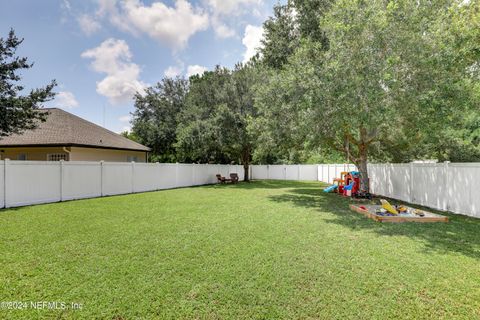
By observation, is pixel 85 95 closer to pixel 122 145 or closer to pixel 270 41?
pixel 122 145

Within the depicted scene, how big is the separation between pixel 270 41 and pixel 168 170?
990 cm

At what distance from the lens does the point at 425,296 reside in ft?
10.8

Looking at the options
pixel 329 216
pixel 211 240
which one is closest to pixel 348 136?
pixel 329 216

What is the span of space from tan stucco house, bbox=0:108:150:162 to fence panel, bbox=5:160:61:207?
500cm

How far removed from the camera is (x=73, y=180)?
11258mm

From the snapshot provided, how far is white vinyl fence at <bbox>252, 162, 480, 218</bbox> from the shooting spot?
25.9 ft

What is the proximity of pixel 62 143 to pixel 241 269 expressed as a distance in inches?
575

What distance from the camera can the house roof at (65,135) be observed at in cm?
1530

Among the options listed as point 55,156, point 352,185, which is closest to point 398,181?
point 352,185

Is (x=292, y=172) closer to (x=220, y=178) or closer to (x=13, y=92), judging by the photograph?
(x=220, y=178)

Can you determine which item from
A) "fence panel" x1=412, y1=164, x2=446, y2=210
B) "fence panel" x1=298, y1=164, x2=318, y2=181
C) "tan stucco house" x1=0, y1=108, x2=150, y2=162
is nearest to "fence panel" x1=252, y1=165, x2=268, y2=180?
"fence panel" x1=298, y1=164, x2=318, y2=181

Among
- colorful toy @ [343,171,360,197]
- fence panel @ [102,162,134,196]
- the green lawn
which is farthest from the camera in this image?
colorful toy @ [343,171,360,197]

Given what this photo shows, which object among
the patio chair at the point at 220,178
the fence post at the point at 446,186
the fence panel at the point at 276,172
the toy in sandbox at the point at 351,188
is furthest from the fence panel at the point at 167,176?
the fence panel at the point at 276,172

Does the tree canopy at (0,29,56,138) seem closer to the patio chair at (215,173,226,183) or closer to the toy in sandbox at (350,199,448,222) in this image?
the patio chair at (215,173,226,183)
